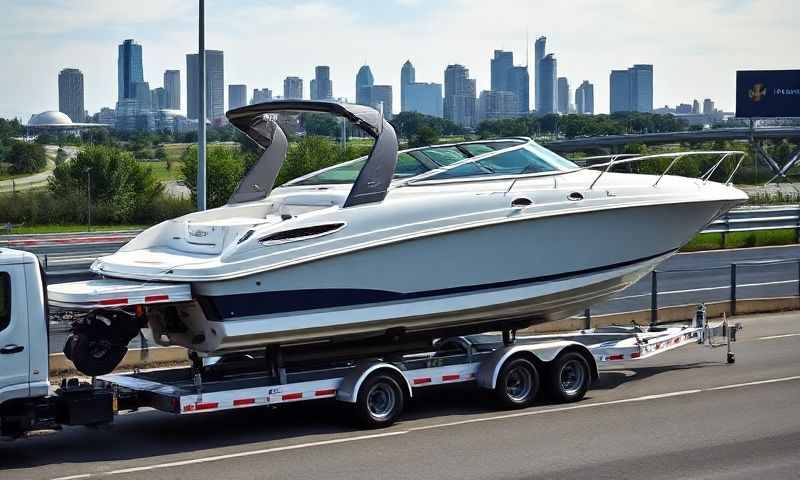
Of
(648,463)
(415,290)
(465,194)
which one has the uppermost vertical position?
(465,194)

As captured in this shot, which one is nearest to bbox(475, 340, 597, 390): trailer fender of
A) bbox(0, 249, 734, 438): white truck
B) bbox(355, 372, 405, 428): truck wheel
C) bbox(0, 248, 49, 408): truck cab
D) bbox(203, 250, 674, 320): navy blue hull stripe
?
bbox(0, 249, 734, 438): white truck

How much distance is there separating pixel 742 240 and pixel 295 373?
27.6 m

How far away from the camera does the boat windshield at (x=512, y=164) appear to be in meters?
13.6

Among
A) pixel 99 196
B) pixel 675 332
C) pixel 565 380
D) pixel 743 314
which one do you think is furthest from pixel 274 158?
pixel 99 196

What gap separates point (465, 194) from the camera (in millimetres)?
13047

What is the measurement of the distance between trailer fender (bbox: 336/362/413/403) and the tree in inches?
3466

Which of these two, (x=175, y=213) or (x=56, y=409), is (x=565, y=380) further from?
(x=175, y=213)

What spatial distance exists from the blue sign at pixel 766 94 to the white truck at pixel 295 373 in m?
63.2

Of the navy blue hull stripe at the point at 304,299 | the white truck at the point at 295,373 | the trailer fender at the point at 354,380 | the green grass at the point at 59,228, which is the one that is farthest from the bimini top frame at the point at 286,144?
the green grass at the point at 59,228

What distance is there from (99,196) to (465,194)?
44615mm

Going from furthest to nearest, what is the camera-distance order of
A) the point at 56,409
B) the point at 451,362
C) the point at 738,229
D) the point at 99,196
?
1. the point at 99,196
2. the point at 738,229
3. the point at 451,362
4. the point at 56,409

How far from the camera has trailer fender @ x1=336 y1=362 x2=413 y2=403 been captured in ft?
39.0

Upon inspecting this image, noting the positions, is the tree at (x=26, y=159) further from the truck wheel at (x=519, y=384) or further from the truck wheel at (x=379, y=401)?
the truck wheel at (x=379, y=401)

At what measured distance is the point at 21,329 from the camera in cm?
1033
